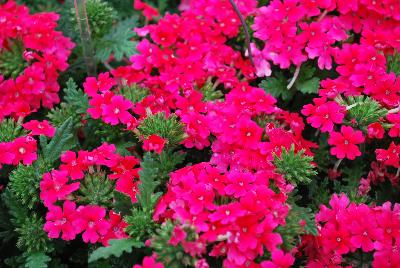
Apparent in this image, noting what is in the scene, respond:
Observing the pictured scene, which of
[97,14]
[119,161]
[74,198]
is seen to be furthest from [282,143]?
[97,14]

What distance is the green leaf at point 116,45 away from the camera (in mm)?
2850

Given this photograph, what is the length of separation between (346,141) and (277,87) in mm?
538

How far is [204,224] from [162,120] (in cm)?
60

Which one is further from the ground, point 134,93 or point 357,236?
point 134,93

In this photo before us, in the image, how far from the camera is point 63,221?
2006mm

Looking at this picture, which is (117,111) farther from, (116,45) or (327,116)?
(327,116)

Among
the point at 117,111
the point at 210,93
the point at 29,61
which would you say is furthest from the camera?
the point at 29,61

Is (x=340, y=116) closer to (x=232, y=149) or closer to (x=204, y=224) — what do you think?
(x=232, y=149)

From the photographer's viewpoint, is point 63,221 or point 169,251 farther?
point 63,221

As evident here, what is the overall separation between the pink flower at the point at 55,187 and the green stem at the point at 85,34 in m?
0.78

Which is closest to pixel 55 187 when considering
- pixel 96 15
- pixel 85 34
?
pixel 85 34

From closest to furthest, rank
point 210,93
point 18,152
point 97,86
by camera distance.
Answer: point 18,152
point 97,86
point 210,93

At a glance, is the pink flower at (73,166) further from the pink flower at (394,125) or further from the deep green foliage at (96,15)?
the pink flower at (394,125)

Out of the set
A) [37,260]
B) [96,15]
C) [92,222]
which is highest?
[96,15]
